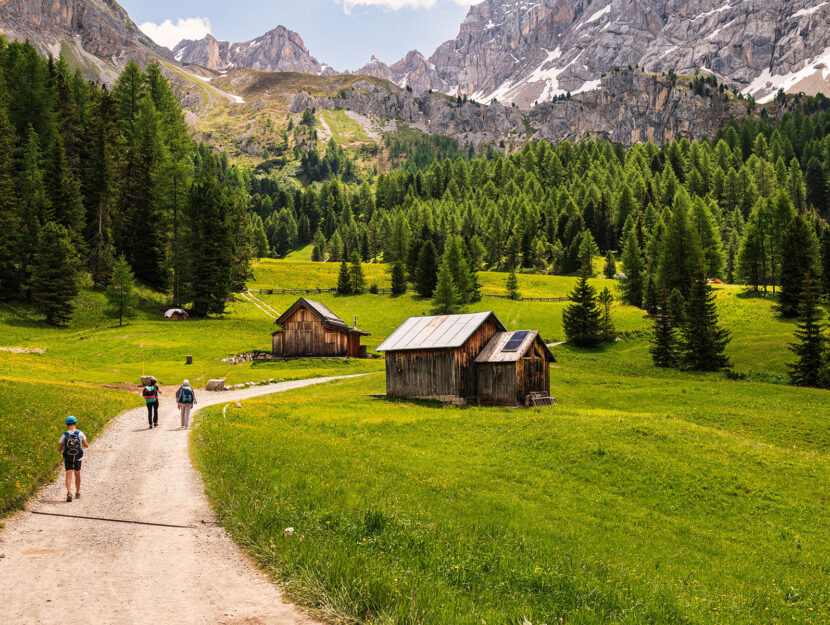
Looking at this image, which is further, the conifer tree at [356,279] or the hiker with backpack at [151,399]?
the conifer tree at [356,279]

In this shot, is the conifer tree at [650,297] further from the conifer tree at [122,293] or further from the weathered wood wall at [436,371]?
the conifer tree at [122,293]

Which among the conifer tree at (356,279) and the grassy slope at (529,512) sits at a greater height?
the conifer tree at (356,279)

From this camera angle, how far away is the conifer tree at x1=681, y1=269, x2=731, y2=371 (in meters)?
54.7

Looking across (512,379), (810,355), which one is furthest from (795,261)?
(512,379)

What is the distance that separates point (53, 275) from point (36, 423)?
48.6 metres

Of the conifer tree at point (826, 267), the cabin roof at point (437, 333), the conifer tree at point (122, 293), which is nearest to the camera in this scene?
the cabin roof at point (437, 333)

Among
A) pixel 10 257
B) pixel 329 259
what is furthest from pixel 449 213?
pixel 10 257

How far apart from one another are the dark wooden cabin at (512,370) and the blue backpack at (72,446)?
29359 millimetres

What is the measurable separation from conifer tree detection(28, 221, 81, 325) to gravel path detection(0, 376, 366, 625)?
53130mm

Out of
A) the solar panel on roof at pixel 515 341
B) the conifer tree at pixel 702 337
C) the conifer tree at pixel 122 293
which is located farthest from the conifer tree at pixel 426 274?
the solar panel on roof at pixel 515 341

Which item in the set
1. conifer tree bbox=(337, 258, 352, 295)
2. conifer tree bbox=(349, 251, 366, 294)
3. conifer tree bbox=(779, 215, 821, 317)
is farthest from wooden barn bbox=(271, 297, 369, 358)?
conifer tree bbox=(779, 215, 821, 317)

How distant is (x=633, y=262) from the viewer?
93938 mm

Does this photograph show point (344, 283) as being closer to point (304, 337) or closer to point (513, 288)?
point (513, 288)

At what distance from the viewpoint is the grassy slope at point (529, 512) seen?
9.45m
